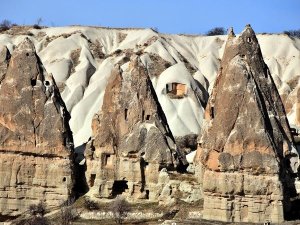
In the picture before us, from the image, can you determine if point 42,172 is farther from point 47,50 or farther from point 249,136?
point 47,50

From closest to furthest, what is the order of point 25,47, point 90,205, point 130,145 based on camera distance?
point 90,205, point 130,145, point 25,47

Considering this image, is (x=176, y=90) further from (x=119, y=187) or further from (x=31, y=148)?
(x=31, y=148)

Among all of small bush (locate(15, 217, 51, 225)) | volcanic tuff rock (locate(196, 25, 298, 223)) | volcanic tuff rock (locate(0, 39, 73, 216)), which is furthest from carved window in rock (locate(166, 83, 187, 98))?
volcanic tuff rock (locate(196, 25, 298, 223))

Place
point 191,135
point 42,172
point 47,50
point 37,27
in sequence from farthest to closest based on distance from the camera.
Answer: point 37,27 < point 47,50 < point 191,135 < point 42,172

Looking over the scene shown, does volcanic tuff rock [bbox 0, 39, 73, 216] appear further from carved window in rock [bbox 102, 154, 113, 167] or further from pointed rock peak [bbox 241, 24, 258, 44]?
pointed rock peak [bbox 241, 24, 258, 44]

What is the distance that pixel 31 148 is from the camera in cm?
3562

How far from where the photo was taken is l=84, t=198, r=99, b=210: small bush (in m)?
34.2

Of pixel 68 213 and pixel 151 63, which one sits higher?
pixel 151 63

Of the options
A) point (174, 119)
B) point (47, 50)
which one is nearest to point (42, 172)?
point (174, 119)

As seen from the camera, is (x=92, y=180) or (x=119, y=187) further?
(x=92, y=180)

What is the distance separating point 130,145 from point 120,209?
12.8 ft

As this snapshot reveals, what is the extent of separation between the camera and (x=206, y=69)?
284ft

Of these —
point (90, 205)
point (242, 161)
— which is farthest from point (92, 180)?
point (242, 161)

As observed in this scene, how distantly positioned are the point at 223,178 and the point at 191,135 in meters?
29.0
